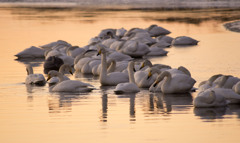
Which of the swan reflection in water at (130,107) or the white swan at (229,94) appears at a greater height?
the white swan at (229,94)

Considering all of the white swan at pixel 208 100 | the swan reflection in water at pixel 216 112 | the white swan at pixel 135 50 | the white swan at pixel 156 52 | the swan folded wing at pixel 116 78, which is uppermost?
the white swan at pixel 208 100

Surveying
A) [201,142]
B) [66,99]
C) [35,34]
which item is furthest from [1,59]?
[201,142]

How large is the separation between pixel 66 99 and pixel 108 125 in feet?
9.94

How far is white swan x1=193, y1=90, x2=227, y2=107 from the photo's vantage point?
37.7 feet

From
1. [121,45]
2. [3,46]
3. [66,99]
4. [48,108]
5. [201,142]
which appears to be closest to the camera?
[201,142]

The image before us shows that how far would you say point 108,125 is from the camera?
9883 millimetres

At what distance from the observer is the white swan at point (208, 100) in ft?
37.7

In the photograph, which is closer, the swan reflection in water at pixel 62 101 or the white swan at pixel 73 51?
the swan reflection in water at pixel 62 101

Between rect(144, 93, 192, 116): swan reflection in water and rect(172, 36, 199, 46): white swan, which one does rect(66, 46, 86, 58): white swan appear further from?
rect(144, 93, 192, 116): swan reflection in water

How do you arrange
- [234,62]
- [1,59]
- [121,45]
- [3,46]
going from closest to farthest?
[234,62], [1,59], [121,45], [3,46]

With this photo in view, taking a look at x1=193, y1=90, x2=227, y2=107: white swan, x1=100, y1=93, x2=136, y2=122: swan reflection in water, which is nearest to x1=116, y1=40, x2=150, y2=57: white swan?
x1=100, y1=93, x2=136, y2=122: swan reflection in water

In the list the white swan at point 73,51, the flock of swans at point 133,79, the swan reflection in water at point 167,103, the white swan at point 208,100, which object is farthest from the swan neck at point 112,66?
the white swan at point 73,51

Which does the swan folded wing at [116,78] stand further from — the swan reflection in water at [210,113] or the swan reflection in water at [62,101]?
the swan reflection in water at [210,113]

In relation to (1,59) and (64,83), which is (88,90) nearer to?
(64,83)
